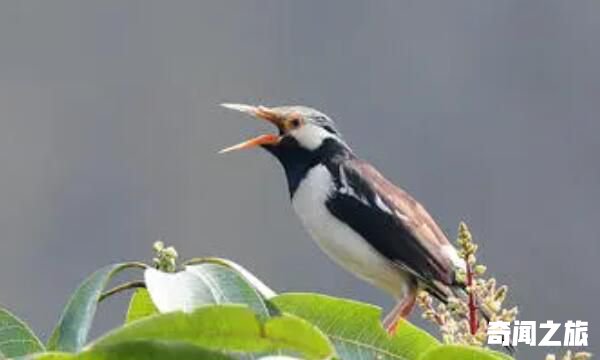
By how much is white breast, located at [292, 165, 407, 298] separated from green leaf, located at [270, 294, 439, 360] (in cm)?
161

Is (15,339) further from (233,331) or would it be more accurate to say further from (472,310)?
(472,310)

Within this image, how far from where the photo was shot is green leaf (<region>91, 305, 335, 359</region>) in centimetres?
52

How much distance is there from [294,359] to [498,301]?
0.90 feet

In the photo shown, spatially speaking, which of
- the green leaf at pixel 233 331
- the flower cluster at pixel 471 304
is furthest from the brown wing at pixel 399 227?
the green leaf at pixel 233 331

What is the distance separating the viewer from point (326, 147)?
2.46m

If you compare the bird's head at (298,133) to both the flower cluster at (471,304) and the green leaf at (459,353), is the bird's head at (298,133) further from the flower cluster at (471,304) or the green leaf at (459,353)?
the green leaf at (459,353)

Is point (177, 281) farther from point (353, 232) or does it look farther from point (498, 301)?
point (353, 232)

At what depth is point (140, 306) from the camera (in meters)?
0.70

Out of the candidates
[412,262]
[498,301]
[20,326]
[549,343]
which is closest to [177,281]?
[20,326]

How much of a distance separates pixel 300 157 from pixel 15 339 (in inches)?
70.5

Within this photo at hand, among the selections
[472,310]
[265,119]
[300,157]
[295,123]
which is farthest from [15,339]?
[300,157]

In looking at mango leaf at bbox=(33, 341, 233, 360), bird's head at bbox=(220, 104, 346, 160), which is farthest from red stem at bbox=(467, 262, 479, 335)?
bird's head at bbox=(220, 104, 346, 160)

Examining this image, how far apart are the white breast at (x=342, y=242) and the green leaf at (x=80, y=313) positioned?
5.49 ft

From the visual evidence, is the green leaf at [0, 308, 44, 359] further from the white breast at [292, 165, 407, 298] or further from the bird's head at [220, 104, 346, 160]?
the white breast at [292, 165, 407, 298]
